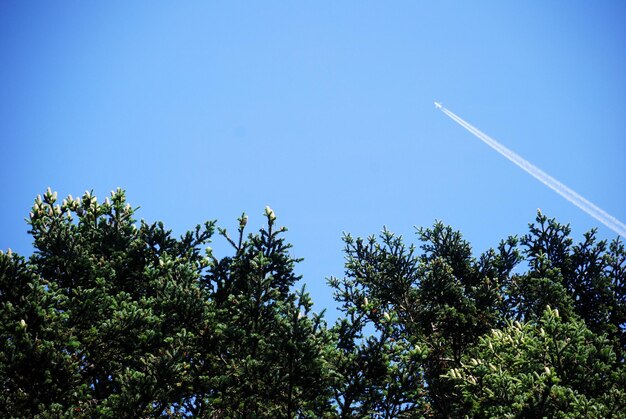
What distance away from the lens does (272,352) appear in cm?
799

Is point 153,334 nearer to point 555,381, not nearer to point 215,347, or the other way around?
point 215,347

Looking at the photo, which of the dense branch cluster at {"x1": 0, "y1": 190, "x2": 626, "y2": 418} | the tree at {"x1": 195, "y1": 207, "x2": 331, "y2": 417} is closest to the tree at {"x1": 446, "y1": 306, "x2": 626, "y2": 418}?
the dense branch cluster at {"x1": 0, "y1": 190, "x2": 626, "y2": 418}

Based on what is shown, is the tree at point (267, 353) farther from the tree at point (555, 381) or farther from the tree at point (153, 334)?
the tree at point (555, 381)

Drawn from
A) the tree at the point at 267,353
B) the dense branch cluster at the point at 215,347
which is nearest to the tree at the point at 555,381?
the dense branch cluster at the point at 215,347

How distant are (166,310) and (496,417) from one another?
7968 millimetres

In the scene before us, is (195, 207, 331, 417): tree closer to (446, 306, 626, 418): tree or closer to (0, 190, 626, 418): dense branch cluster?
(0, 190, 626, 418): dense branch cluster

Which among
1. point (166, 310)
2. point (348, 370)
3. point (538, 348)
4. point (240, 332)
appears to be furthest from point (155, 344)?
point (538, 348)

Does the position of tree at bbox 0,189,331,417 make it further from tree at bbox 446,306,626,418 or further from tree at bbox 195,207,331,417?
tree at bbox 446,306,626,418

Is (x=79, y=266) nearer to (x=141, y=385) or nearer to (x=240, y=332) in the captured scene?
(x=141, y=385)

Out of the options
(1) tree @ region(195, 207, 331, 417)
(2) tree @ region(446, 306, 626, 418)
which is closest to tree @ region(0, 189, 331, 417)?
(1) tree @ region(195, 207, 331, 417)

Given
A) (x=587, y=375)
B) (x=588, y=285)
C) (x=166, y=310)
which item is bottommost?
Result: (x=587, y=375)

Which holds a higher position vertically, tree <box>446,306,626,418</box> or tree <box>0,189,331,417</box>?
tree <box>0,189,331,417</box>

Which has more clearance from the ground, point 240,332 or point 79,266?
point 79,266

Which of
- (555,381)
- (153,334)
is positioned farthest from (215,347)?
(555,381)
